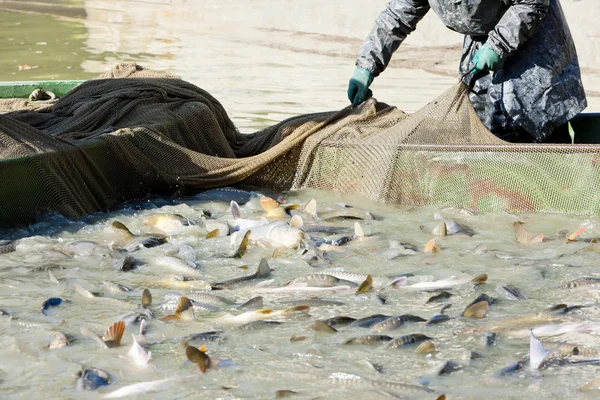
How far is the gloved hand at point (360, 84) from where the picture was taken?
6.18 m

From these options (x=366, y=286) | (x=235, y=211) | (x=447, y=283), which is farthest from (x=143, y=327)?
(x=235, y=211)

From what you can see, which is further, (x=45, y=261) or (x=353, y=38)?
(x=353, y=38)

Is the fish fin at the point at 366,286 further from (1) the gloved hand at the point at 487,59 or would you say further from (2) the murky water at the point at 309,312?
(1) the gloved hand at the point at 487,59

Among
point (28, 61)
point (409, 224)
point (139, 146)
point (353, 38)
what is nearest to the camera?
point (409, 224)

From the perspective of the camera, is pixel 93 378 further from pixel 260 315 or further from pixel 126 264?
pixel 126 264

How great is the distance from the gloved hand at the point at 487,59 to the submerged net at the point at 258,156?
0.19m

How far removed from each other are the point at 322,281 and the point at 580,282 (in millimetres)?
1169

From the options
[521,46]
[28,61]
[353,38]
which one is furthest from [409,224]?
[353,38]

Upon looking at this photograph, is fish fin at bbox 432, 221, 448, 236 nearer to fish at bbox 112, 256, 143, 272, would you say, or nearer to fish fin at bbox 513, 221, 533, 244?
fish fin at bbox 513, 221, 533, 244

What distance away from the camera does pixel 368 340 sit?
3.34 metres

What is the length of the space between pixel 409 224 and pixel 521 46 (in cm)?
158

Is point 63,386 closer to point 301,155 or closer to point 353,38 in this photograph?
point 301,155

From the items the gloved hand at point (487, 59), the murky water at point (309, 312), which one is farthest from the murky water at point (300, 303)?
the gloved hand at point (487, 59)

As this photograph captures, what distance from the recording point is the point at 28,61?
1273 centimetres
